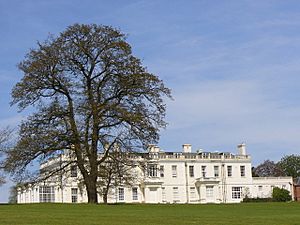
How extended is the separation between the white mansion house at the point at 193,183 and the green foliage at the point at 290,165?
42.7 meters

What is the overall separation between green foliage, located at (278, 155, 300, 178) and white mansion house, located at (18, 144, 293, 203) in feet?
140

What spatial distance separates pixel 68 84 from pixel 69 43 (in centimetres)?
304

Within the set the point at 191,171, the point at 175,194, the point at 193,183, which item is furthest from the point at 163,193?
the point at 191,171

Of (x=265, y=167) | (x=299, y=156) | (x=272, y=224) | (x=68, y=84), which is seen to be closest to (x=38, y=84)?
(x=68, y=84)

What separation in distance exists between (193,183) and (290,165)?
5603 cm

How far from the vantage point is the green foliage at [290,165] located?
464ft

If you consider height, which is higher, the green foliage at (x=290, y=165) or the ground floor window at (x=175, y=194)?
the green foliage at (x=290, y=165)

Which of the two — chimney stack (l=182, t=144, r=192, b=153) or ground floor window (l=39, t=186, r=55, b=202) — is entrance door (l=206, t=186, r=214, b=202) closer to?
chimney stack (l=182, t=144, r=192, b=153)

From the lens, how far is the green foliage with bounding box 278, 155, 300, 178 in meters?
141

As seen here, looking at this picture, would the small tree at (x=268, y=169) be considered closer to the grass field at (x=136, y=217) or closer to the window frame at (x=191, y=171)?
the window frame at (x=191, y=171)

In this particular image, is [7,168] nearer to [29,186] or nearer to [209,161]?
[29,186]

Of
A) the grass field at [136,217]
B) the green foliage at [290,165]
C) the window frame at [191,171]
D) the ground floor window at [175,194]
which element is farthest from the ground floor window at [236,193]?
the grass field at [136,217]

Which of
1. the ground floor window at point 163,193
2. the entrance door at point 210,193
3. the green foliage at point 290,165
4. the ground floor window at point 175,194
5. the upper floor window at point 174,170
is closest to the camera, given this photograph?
the ground floor window at point 163,193

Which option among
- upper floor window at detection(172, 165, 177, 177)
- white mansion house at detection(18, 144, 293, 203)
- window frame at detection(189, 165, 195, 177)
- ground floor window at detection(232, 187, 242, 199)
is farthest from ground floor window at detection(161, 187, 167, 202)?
ground floor window at detection(232, 187, 242, 199)
